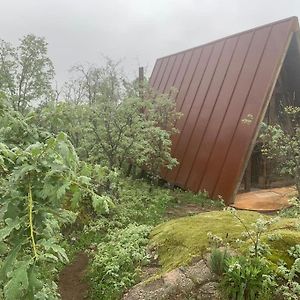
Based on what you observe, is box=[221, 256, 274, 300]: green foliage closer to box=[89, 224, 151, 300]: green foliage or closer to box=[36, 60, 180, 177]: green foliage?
box=[89, 224, 151, 300]: green foliage

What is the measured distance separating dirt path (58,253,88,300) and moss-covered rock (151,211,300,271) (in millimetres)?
1312

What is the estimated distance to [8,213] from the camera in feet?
4.92

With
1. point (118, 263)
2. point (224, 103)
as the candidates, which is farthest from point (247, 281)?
point (224, 103)

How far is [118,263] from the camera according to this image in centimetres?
604

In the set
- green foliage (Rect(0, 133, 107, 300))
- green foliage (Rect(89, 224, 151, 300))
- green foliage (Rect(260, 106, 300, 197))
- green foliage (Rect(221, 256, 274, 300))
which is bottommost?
green foliage (Rect(89, 224, 151, 300))

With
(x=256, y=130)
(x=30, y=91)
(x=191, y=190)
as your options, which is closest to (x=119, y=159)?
(x=191, y=190)

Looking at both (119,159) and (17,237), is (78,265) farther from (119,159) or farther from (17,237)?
(17,237)

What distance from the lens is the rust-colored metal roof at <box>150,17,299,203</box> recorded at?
37.7ft

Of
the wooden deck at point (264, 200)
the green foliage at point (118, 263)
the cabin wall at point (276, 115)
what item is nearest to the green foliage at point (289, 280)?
the green foliage at point (118, 263)

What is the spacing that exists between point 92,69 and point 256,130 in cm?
950

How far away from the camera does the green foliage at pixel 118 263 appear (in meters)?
5.54

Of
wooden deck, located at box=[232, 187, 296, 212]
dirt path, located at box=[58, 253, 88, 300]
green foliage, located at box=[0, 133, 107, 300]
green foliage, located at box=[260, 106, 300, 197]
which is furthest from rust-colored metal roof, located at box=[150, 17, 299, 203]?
green foliage, located at box=[0, 133, 107, 300]

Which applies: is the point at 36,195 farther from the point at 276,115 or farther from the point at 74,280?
the point at 276,115

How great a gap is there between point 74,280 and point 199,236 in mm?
2235
